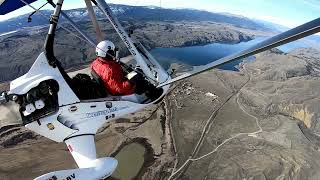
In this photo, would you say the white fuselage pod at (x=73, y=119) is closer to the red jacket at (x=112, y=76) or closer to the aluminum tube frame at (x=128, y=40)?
the red jacket at (x=112, y=76)

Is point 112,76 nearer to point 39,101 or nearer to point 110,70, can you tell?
point 110,70

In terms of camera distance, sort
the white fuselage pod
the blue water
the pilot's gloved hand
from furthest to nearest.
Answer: the blue water → the pilot's gloved hand → the white fuselage pod

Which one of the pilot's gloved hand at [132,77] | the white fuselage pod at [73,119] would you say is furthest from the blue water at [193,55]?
the white fuselage pod at [73,119]

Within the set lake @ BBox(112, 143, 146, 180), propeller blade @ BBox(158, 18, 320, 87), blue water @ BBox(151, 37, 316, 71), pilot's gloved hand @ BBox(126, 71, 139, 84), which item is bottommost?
lake @ BBox(112, 143, 146, 180)

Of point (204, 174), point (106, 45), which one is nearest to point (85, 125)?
point (106, 45)

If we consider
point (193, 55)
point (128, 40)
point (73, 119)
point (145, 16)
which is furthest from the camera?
point (145, 16)

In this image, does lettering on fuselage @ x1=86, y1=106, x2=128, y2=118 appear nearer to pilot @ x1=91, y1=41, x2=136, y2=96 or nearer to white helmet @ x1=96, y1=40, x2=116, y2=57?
pilot @ x1=91, y1=41, x2=136, y2=96

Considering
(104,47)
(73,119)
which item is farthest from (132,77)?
(73,119)

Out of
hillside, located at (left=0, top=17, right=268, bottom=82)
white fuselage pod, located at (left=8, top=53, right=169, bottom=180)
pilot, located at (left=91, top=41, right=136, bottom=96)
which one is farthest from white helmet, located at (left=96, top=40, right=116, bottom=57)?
hillside, located at (left=0, top=17, right=268, bottom=82)
